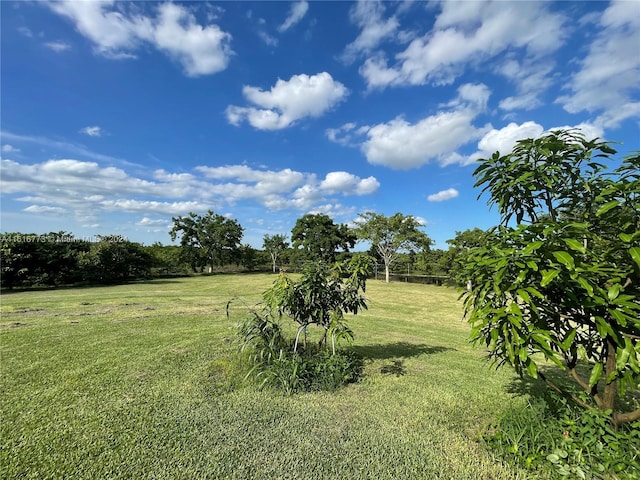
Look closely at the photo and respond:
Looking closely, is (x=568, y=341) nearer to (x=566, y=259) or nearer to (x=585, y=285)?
(x=585, y=285)

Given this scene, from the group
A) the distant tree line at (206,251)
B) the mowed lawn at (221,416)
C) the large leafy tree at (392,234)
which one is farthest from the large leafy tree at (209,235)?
the mowed lawn at (221,416)

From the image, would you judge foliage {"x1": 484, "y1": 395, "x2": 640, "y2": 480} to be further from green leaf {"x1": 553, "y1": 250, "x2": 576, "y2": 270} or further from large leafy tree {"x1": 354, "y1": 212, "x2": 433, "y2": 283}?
large leafy tree {"x1": 354, "y1": 212, "x2": 433, "y2": 283}

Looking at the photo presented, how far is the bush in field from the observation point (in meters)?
3.71

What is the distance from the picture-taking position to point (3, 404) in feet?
10.5

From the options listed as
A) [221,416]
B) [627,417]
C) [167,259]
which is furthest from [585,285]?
[167,259]

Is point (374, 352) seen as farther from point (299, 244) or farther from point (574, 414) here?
point (299, 244)

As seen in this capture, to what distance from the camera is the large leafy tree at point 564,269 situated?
1.71 meters

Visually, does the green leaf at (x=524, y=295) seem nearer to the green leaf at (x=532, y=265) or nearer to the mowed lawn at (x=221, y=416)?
the green leaf at (x=532, y=265)

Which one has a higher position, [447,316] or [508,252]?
[508,252]

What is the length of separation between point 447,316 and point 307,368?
29.9 ft

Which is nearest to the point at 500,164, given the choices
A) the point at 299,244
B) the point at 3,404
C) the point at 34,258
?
the point at 3,404

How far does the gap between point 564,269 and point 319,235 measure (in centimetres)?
3165

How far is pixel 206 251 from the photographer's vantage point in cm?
3159

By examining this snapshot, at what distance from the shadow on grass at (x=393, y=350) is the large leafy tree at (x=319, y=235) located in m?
26.3
